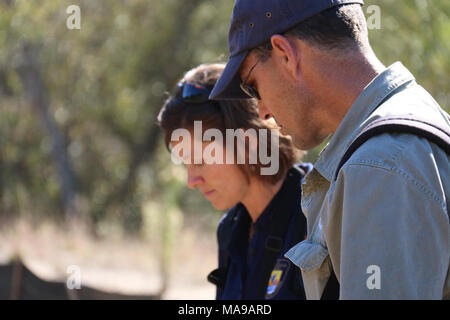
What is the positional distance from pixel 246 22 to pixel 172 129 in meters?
1.26

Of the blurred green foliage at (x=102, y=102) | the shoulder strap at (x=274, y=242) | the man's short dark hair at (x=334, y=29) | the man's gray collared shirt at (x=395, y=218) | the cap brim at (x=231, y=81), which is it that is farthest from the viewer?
the blurred green foliage at (x=102, y=102)

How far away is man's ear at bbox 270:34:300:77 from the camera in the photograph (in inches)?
60.6

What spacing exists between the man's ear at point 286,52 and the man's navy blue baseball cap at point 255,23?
0.03 meters

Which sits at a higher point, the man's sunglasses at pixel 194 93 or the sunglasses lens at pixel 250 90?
the man's sunglasses at pixel 194 93

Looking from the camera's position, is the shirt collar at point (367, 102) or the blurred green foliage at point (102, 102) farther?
the blurred green foliage at point (102, 102)

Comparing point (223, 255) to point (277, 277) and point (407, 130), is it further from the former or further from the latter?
point (407, 130)

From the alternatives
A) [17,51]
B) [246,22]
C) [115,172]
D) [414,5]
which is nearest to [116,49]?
[17,51]

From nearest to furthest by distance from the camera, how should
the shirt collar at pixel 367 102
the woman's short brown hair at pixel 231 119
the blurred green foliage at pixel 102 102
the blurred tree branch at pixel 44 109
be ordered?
the shirt collar at pixel 367 102 → the woman's short brown hair at pixel 231 119 → the blurred green foliage at pixel 102 102 → the blurred tree branch at pixel 44 109

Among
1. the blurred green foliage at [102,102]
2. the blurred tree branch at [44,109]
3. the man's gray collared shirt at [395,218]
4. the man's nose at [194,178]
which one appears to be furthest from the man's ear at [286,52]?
the blurred tree branch at [44,109]

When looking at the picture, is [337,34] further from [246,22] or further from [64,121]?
[64,121]

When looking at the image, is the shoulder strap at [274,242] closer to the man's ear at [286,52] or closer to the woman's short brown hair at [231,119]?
the woman's short brown hair at [231,119]

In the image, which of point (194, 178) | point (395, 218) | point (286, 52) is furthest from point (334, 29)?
point (194, 178)

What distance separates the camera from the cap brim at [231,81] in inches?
66.2

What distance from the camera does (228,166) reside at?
2.82 m
